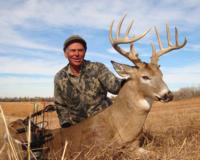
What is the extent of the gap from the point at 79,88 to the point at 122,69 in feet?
3.10

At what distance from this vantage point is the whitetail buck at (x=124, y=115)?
5078 mm

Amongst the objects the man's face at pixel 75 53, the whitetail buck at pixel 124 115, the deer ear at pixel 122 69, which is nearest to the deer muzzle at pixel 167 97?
the whitetail buck at pixel 124 115

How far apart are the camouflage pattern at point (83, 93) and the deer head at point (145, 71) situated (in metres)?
0.59

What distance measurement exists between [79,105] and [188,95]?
3279 cm

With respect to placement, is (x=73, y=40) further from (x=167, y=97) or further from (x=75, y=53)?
(x=167, y=97)

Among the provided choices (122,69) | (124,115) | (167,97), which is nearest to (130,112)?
(124,115)

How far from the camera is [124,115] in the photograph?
5438 mm

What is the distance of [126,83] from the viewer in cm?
585

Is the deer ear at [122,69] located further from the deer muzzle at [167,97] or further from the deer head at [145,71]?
the deer muzzle at [167,97]

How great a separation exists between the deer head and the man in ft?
1.88

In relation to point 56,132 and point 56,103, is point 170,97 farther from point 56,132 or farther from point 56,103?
point 56,103

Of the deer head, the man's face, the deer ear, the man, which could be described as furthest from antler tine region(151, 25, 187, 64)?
the man's face

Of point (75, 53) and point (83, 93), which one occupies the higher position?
point (75, 53)

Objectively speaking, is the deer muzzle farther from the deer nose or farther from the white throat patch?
the white throat patch
